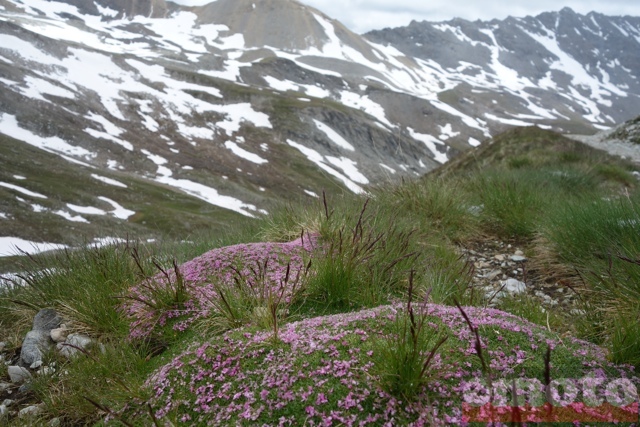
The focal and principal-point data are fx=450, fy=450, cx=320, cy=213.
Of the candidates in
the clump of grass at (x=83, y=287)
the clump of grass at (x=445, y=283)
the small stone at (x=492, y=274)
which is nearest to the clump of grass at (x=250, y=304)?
the clump of grass at (x=83, y=287)

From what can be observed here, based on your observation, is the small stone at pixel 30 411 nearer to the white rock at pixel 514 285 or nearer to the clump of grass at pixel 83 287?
the clump of grass at pixel 83 287

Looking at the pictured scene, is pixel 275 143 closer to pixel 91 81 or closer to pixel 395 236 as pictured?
pixel 91 81

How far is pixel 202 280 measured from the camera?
533cm

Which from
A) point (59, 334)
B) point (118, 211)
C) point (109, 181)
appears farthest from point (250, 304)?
point (109, 181)

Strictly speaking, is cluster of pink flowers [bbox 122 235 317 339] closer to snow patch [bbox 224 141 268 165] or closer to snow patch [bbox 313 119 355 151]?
snow patch [bbox 224 141 268 165]

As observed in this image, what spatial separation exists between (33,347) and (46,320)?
19.5 inches

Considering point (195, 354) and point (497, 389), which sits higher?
point (497, 389)

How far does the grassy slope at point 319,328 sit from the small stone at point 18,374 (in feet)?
1.36

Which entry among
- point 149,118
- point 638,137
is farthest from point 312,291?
point 149,118

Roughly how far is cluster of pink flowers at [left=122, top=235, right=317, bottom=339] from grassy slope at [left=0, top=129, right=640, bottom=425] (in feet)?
0.10

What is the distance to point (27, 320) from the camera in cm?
592

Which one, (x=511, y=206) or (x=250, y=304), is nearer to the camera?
(x=250, y=304)

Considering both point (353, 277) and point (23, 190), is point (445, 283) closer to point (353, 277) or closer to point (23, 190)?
point (353, 277)

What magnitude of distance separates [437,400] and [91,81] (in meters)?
155
